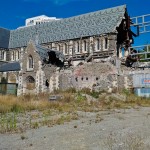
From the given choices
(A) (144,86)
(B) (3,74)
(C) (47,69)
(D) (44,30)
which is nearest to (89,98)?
(A) (144,86)

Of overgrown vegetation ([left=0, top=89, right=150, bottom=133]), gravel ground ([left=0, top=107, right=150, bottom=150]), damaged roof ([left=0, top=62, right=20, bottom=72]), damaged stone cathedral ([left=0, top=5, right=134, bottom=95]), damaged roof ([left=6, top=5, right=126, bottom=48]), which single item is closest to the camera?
gravel ground ([left=0, top=107, right=150, bottom=150])

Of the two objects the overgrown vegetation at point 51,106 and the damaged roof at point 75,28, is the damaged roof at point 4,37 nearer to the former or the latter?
the damaged roof at point 75,28

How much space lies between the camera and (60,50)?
140 feet

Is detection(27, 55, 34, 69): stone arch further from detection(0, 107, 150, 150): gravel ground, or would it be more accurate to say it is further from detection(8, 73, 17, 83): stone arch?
detection(0, 107, 150, 150): gravel ground

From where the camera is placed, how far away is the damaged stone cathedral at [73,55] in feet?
111

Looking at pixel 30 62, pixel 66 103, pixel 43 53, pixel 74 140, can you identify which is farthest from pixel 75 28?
pixel 74 140

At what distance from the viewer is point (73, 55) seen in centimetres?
4097

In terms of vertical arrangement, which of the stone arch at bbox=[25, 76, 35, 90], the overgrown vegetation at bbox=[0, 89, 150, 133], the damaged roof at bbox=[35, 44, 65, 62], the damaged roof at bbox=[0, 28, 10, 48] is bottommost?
the overgrown vegetation at bbox=[0, 89, 150, 133]

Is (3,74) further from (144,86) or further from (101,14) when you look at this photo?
(144,86)

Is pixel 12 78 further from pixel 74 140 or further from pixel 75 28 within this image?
pixel 74 140

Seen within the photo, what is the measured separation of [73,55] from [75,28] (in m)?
4.79

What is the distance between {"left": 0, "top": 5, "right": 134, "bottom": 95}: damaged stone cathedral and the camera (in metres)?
33.7

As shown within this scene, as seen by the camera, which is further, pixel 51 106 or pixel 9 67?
pixel 9 67

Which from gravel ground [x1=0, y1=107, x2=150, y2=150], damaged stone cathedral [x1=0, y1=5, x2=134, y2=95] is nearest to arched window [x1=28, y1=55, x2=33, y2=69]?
damaged stone cathedral [x1=0, y1=5, x2=134, y2=95]
